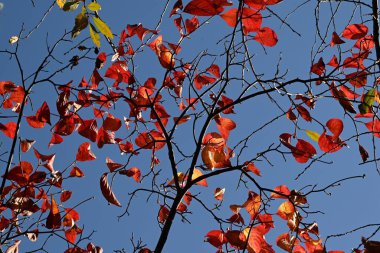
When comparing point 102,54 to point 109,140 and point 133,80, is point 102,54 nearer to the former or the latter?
point 133,80

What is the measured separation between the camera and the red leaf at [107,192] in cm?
221

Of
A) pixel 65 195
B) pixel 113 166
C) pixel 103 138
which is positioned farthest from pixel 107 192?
pixel 65 195

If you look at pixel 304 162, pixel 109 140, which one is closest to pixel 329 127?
pixel 304 162

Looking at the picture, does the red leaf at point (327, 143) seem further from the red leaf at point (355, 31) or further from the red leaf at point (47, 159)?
the red leaf at point (47, 159)

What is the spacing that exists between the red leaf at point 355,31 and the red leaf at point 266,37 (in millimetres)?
425

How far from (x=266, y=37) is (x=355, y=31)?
499 mm

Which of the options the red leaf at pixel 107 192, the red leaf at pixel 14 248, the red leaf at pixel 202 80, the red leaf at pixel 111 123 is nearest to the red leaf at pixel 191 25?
the red leaf at pixel 202 80

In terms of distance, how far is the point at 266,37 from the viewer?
7.71 ft

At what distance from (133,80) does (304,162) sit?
3.37 ft

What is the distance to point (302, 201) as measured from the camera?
89.2 inches

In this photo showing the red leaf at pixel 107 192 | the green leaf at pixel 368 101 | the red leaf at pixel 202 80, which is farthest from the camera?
the red leaf at pixel 202 80

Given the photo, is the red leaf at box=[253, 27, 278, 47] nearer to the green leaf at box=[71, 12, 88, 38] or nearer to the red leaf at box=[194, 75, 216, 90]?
the red leaf at box=[194, 75, 216, 90]

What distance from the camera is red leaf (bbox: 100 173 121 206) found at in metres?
2.21

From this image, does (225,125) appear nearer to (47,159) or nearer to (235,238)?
(235,238)
